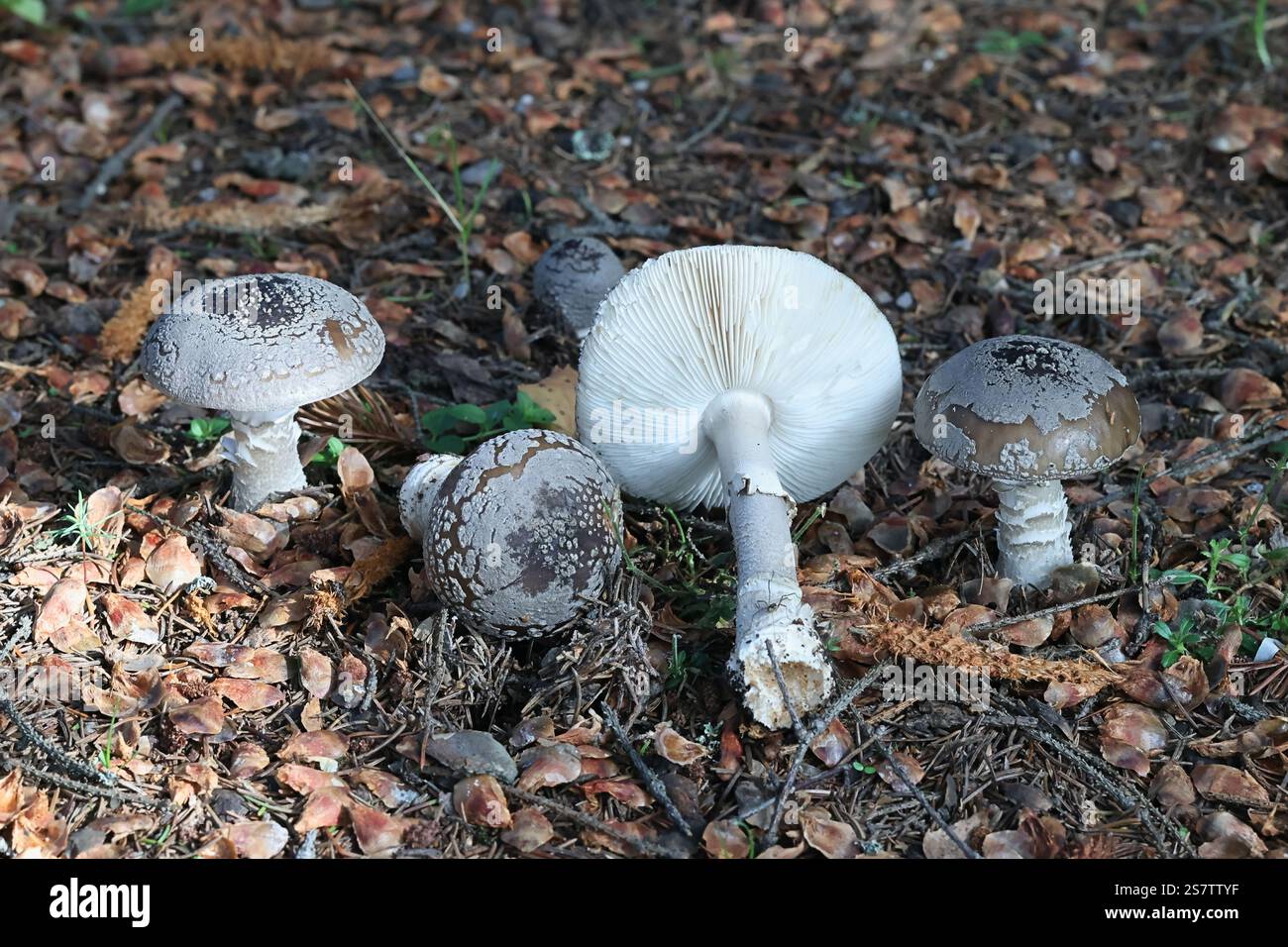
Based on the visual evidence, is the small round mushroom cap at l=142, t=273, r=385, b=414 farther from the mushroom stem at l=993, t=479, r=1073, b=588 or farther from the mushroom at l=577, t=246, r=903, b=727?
the mushroom stem at l=993, t=479, r=1073, b=588

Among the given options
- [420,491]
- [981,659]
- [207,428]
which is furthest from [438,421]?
[981,659]

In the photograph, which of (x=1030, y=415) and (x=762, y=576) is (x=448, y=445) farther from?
(x=1030, y=415)

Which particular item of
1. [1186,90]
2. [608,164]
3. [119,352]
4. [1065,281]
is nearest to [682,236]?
[608,164]

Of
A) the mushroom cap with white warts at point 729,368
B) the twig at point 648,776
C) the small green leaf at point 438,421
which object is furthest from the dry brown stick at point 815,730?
the small green leaf at point 438,421

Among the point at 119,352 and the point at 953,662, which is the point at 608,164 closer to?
the point at 119,352
